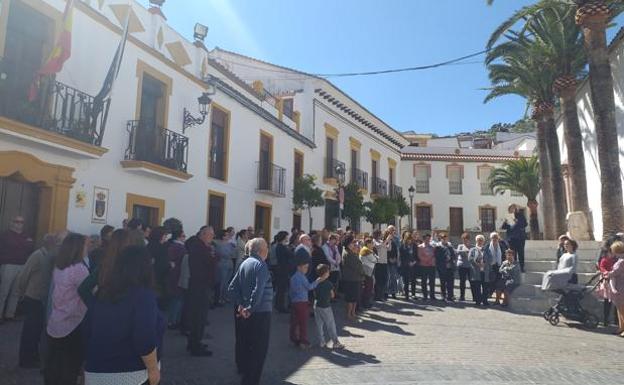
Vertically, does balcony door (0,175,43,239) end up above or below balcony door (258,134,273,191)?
below

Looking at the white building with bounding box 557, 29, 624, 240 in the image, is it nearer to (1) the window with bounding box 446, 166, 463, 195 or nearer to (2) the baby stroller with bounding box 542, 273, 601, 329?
(2) the baby stroller with bounding box 542, 273, 601, 329

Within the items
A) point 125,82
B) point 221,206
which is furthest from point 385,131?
point 125,82

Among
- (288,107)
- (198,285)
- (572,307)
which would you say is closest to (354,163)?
(288,107)

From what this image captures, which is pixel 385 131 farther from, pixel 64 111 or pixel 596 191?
pixel 64 111

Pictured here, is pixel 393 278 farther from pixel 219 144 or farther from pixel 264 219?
pixel 219 144

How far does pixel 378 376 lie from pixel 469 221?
110 ft

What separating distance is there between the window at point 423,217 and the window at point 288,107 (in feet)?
61.9

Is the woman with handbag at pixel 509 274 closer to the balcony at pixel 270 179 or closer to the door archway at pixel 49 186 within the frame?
the balcony at pixel 270 179

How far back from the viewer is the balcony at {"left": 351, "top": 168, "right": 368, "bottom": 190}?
25.6m

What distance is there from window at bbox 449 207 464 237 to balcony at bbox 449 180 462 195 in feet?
4.01

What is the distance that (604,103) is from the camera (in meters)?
13.2

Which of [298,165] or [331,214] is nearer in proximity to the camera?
[298,165]

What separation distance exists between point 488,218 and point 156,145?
102ft

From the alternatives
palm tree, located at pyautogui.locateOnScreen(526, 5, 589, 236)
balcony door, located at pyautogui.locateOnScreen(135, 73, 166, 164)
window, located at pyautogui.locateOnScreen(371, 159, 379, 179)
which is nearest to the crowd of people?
balcony door, located at pyautogui.locateOnScreen(135, 73, 166, 164)
